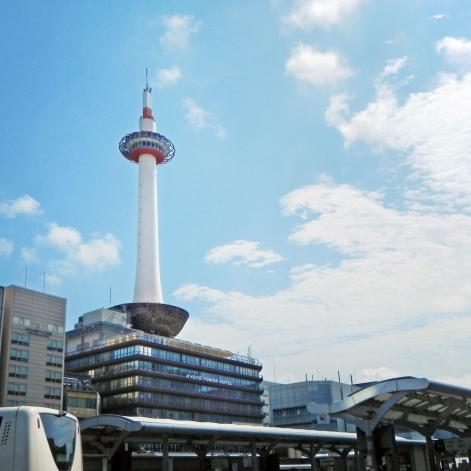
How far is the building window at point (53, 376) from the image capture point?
7194 cm

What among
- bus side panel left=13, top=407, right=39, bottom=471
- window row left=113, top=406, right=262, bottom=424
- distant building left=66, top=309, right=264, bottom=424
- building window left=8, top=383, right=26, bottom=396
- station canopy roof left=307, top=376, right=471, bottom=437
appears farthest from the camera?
distant building left=66, top=309, right=264, bottom=424

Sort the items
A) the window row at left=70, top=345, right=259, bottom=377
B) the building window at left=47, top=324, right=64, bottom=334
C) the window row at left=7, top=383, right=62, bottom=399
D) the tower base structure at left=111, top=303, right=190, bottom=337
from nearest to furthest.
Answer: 1. the window row at left=7, top=383, right=62, bottom=399
2. the building window at left=47, top=324, right=64, bottom=334
3. the window row at left=70, top=345, right=259, bottom=377
4. the tower base structure at left=111, top=303, right=190, bottom=337

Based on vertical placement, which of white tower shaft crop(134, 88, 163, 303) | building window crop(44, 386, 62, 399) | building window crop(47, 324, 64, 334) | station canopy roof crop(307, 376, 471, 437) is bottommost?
station canopy roof crop(307, 376, 471, 437)

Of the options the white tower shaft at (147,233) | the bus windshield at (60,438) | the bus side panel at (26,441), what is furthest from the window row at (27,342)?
the bus side panel at (26,441)

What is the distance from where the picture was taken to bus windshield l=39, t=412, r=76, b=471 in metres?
17.0

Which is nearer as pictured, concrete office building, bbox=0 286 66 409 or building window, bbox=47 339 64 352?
concrete office building, bbox=0 286 66 409

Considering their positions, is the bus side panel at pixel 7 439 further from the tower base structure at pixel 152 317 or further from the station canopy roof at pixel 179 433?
the tower base structure at pixel 152 317

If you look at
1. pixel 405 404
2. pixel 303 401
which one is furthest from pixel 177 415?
pixel 405 404

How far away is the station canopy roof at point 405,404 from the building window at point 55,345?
50048 millimetres

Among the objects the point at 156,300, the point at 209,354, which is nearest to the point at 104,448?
the point at 209,354

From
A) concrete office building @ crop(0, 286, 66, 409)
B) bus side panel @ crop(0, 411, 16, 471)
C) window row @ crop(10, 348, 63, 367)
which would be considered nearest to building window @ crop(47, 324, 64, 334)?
concrete office building @ crop(0, 286, 66, 409)

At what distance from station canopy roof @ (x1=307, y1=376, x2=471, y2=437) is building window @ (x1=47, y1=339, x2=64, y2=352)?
5005 centimetres

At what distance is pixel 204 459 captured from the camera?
131ft

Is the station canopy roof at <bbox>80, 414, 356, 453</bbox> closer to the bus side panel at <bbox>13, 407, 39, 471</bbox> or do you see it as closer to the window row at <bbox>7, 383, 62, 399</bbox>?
the bus side panel at <bbox>13, 407, 39, 471</bbox>
